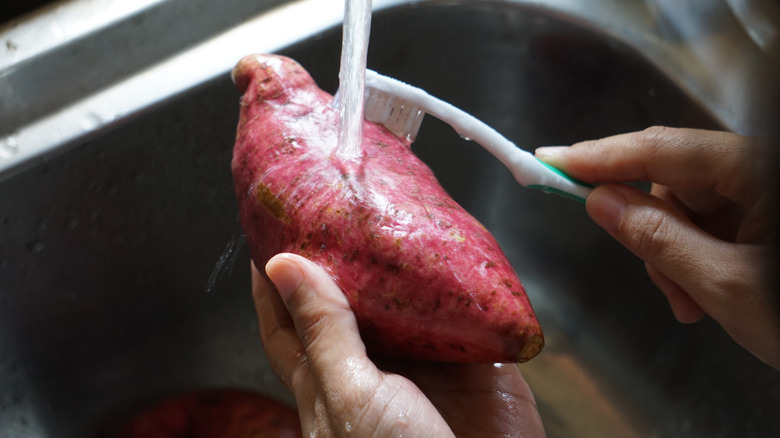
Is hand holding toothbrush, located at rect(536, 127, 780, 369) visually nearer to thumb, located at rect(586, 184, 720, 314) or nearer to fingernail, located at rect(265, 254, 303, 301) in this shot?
thumb, located at rect(586, 184, 720, 314)

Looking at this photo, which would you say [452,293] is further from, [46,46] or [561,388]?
[46,46]

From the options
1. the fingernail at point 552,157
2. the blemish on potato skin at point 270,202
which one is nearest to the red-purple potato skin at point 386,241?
the blemish on potato skin at point 270,202

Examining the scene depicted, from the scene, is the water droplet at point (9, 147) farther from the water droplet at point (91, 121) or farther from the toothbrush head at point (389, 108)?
the toothbrush head at point (389, 108)

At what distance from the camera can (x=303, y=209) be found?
2.06 feet

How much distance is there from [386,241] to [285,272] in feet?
0.31

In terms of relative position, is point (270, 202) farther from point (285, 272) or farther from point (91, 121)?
point (91, 121)

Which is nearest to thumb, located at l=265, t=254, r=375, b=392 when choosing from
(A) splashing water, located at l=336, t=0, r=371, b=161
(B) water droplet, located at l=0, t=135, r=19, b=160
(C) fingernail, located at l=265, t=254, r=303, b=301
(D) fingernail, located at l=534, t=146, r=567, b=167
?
(C) fingernail, located at l=265, t=254, r=303, b=301

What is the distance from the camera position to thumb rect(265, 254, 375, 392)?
0.56 m

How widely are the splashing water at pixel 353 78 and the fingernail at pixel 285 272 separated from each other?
140mm

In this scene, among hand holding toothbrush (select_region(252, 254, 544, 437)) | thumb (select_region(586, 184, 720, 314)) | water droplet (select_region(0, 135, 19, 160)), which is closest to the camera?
hand holding toothbrush (select_region(252, 254, 544, 437))

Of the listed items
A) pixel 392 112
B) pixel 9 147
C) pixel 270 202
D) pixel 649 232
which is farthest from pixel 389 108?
pixel 9 147

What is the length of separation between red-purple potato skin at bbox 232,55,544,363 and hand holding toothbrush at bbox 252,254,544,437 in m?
0.03

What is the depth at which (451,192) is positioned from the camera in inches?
41.9

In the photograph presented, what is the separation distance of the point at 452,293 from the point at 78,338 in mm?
569
